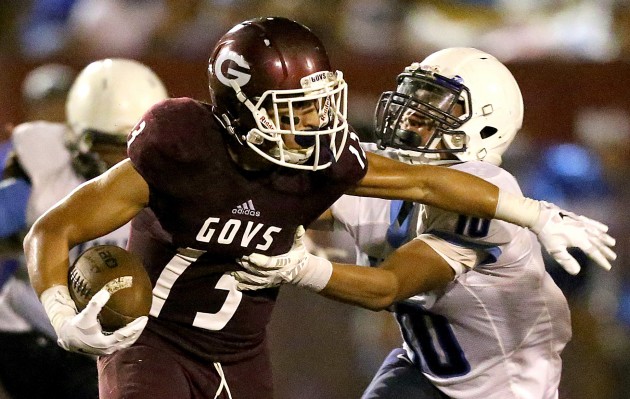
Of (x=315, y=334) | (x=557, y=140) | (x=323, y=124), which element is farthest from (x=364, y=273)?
(x=557, y=140)

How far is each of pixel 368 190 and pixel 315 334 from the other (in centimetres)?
206

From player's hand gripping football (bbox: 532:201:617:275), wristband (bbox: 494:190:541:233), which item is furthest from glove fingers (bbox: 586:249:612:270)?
wristband (bbox: 494:190:541:233)

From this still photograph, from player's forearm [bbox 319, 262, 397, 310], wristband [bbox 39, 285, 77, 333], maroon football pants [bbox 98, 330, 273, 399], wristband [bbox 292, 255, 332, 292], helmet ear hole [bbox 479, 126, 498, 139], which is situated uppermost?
helmet ear hole [bbox 479, 126, 498, 139]

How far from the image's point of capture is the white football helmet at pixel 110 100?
3.32 meters

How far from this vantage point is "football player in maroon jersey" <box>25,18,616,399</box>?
2324mm

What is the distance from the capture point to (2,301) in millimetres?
3510

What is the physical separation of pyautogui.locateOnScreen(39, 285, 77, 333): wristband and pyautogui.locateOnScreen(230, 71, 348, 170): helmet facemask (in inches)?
18.8

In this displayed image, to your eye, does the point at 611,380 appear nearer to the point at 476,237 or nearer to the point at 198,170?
the point at 476,237

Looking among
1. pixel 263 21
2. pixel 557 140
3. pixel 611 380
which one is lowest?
pixel 611 380

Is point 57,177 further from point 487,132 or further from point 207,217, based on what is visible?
point 487,132

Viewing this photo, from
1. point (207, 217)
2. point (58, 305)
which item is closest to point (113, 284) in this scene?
point (58, 305)

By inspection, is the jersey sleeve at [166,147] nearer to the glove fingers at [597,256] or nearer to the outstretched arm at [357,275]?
the outstretched arm at [357,275]

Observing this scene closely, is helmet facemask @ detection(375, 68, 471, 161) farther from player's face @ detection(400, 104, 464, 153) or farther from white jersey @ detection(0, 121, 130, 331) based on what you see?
white jersey @ detection(0, 121, 130, 331)

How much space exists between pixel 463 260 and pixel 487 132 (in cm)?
38
